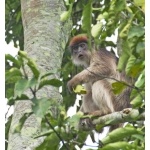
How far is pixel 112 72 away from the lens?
7.15 metres

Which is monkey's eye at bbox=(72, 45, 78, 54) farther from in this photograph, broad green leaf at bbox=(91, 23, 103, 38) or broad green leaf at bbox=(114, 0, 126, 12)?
broad green leaf at bbox=(114, 0, 126, 12)

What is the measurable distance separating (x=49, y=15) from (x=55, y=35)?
207 millimetres

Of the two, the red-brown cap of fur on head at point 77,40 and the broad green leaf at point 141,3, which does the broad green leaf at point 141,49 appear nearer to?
the broad green leaf at point 141,3

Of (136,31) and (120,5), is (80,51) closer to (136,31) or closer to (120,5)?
(120,5)

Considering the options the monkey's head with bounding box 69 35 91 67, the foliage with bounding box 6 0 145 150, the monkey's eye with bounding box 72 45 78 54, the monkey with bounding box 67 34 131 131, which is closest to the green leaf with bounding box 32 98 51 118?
the foliage with bounding box 6 0 145 150

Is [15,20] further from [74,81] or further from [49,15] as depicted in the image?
[49,15]

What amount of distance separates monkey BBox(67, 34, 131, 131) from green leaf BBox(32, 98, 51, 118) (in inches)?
96.3

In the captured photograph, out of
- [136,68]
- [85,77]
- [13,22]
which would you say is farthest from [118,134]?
[13,22]

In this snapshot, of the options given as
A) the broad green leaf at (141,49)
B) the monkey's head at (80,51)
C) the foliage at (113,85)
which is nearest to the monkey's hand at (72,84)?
the monkey's head at (80,51)

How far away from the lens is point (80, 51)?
755cm

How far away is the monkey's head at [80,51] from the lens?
24.5 ft

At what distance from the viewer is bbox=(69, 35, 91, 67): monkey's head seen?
7.45m
